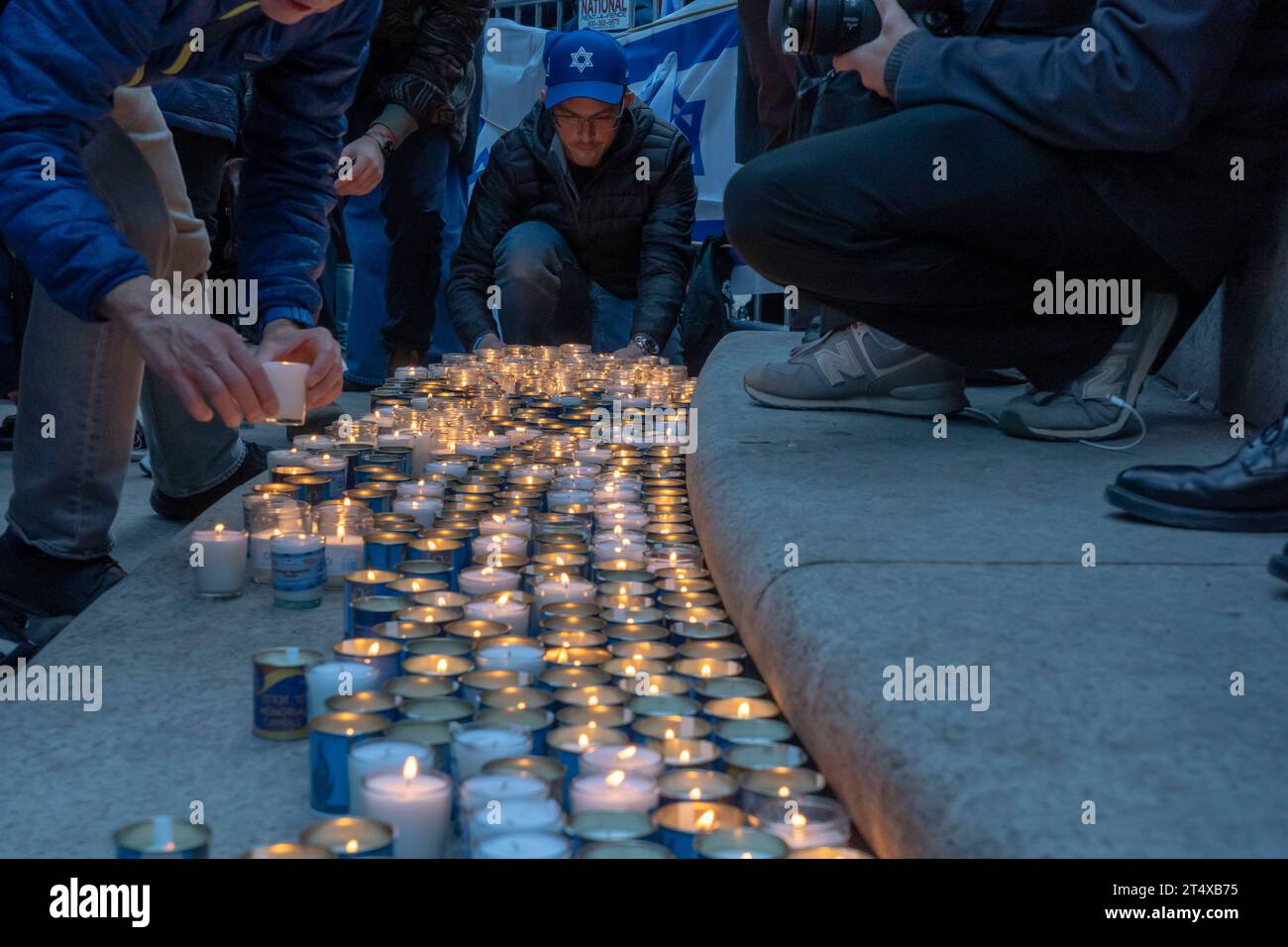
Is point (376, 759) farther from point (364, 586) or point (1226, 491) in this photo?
point (1226, 491)

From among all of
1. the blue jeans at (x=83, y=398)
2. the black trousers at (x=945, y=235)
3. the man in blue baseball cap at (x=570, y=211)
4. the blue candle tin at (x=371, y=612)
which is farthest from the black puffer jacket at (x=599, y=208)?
the blue candle tin at (x=371, y=612)

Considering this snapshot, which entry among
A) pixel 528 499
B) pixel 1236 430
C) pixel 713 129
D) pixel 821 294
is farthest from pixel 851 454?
pixel 713 129

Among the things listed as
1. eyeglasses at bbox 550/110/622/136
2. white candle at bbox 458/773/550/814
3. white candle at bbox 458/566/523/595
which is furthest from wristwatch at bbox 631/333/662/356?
white candle at bbox 458/773/550/814

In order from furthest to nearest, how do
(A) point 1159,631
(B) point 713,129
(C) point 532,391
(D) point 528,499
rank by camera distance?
(B) point 713,129, (C) point 532,391, (D) point 528,499, (A) point 1159,631

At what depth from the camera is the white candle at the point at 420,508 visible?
236 cm

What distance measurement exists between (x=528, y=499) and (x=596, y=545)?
17.4 inches

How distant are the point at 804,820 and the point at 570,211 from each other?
4.39 m

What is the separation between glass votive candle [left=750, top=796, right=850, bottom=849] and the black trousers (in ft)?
4.92

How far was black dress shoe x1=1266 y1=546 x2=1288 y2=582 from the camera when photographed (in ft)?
4.81

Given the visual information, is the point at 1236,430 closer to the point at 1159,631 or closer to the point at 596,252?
the point at 1159,631

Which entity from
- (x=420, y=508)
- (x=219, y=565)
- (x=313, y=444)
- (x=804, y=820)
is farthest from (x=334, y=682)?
(x=313, y=444)

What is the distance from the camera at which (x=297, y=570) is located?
6.79 feet

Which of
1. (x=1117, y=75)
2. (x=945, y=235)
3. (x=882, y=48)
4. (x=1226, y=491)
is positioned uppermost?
(x=882, y=48)
